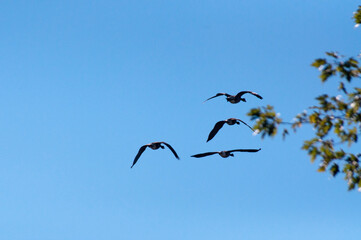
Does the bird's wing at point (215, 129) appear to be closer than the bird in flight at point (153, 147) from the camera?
Yes

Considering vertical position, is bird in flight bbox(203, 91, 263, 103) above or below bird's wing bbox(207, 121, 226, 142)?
above

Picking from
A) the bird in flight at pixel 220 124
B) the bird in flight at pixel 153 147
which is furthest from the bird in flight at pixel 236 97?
the bird in flight at pixel 153 147

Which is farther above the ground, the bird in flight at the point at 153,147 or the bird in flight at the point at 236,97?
the bird in flight at the point at 236,97

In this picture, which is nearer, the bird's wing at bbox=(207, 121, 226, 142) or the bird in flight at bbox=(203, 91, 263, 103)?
the bird's wing at bbox=(207, 121, 226, 142)

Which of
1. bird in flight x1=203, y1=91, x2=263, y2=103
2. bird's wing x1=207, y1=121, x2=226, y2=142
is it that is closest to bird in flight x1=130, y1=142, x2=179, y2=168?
bird's wing x1=207, y1=121, x2=226, y2=142

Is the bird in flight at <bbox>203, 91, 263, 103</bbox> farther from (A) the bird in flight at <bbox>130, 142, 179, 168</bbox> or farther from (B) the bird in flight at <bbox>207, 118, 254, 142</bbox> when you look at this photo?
(A) the bird in flight at <bbox>130, 142, 179, 168</bbox>

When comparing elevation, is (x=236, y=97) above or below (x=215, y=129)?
above

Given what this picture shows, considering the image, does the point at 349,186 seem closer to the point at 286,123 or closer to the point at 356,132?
the point at 356,132

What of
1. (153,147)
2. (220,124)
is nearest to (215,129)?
(220,124)

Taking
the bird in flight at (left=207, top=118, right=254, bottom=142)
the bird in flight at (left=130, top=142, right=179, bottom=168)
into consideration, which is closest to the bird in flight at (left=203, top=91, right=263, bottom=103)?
the bird in flight at (left=207, top=118, right=254, bottom=142)

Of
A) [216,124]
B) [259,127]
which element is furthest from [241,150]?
[259,127]

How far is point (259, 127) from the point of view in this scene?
1731 cm

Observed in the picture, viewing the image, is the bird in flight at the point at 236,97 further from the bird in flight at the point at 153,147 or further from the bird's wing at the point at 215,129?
the bird in flight at the point at 153,147

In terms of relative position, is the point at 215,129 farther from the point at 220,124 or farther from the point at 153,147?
the point at 153,147
